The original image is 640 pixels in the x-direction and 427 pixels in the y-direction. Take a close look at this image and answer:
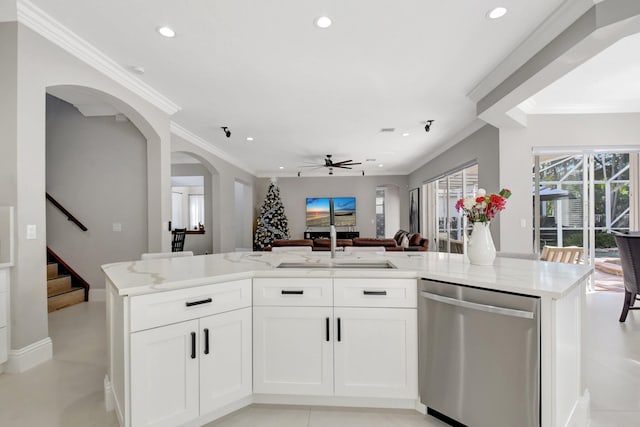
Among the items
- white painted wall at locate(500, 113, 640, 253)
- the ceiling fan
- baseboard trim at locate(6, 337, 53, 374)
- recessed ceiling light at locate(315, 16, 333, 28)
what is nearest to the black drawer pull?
baseboard trim at locate(6, 337, 53, 374)

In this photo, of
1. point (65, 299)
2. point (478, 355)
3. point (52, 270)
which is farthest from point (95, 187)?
point (478, 355)

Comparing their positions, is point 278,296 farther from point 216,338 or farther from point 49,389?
point 49,389

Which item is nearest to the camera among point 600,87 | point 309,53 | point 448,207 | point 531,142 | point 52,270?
point 309,53

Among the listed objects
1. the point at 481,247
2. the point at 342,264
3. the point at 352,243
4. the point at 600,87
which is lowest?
the point at 352,243

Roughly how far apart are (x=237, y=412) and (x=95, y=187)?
167 inches

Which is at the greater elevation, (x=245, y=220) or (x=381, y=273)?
(x=245, y=220)

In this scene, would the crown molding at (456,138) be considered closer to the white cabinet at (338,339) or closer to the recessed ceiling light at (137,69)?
the white cabinet at (338,339)

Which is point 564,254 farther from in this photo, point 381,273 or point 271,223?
point 271,223

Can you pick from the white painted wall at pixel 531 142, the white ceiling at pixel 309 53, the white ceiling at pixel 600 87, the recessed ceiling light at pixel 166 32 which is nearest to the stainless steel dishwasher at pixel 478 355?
the white ceiling at pixel 309 53

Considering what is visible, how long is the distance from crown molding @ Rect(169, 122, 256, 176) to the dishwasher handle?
469 cm

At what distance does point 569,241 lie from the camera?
4836mm

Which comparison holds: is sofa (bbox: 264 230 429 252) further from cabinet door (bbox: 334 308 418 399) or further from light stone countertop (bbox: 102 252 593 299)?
cabinet door (bbox: 334 308 418 399)

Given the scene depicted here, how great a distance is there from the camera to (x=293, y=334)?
1.84m

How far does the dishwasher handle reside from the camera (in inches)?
54.6
